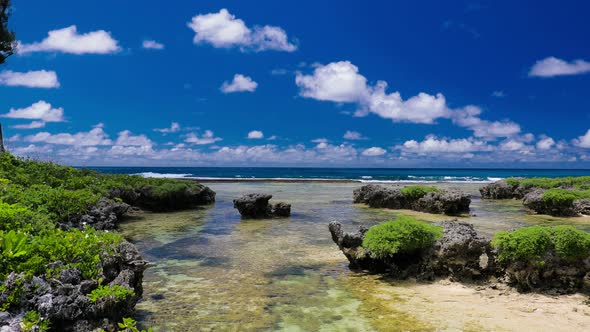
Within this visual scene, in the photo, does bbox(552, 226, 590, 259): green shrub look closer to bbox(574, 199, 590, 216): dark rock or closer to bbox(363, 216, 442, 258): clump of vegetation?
bbox(363, 216, 442, 258): clump of vegetation

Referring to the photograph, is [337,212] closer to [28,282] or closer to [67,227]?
[67,227]

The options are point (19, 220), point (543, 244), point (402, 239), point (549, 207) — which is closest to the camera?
point (19, 220)

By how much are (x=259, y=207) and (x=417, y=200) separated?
1022 centimetres

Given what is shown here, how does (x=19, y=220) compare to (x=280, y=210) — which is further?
(x=280, y=210)

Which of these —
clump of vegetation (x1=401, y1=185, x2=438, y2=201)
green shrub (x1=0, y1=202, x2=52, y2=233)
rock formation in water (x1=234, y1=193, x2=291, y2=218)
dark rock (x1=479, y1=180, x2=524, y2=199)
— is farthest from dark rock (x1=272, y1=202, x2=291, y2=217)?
dark rock (x1=479, y1=180, x2=524, y2=199)

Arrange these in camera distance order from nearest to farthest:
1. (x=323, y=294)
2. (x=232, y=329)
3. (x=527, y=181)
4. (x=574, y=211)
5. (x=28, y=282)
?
(x=28, y=282) → (x=232, y=329) → (x=323, y=294) → (x=574, y=211) → (x=527, y=181)

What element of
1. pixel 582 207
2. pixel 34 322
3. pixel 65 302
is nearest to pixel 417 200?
pixel 582 207

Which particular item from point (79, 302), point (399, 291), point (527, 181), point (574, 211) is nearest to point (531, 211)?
point (574, 211)

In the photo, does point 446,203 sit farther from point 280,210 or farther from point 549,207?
point 280,210

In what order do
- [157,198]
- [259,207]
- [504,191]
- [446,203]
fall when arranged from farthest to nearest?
[504,191] → [157,198] → [446,203] → [259,207]

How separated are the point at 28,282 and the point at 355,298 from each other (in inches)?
226

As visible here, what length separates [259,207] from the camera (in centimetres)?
2153

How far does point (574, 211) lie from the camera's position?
73.6 feet

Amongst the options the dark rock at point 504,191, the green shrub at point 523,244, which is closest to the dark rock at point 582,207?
the dark rock at point 504,191
